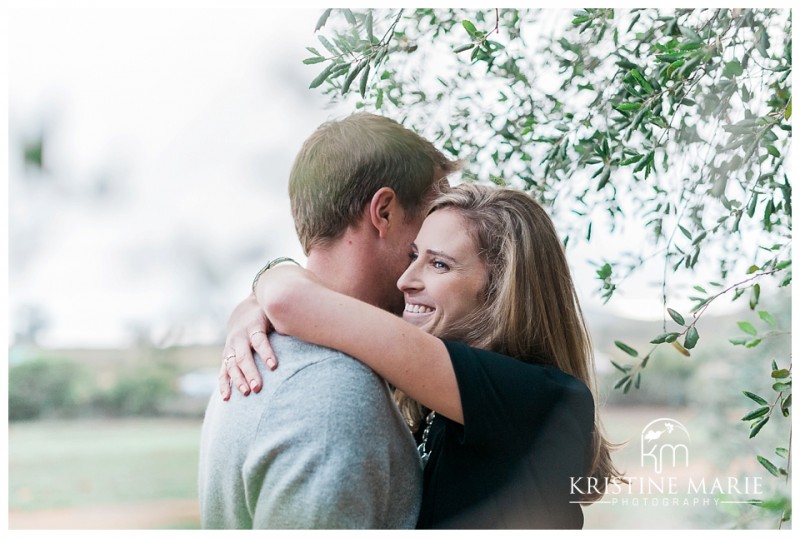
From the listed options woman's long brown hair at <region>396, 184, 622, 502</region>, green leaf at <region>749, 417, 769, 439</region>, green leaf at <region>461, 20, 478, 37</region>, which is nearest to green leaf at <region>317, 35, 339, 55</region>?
green leaf at <region>461, 20, 478, 37</region>

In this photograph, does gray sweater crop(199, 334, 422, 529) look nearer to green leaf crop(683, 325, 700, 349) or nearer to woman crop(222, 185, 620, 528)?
woman crop(222, 185, 620, 528)

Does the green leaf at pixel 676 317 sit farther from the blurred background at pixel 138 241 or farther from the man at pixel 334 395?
the man at pixel 334 395

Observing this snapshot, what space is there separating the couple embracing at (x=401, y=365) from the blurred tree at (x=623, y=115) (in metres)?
0.25

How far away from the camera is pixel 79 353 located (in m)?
1.61

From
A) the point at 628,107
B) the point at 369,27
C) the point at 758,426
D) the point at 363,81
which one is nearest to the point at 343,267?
the point at 363,81

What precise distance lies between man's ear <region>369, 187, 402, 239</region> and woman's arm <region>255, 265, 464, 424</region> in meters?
0.23

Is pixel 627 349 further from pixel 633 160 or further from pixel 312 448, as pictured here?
pixel 312 448

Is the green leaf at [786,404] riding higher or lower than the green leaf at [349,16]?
lower

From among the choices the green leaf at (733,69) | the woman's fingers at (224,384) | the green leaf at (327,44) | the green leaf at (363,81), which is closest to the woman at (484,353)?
the woman's fingers at (224,384)

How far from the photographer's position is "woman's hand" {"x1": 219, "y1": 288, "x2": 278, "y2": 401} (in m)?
1.20

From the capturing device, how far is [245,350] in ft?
4.09

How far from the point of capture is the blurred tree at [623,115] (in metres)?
1.58

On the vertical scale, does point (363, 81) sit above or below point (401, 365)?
above

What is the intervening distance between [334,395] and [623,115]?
0.90 meters
